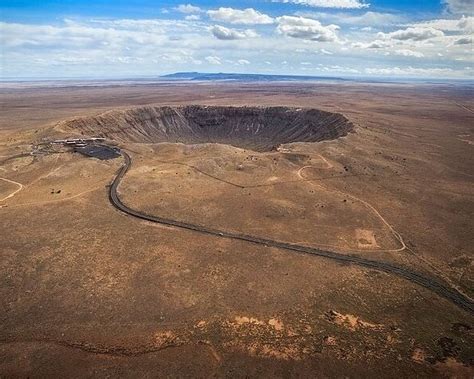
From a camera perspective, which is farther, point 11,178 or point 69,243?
point 11,178

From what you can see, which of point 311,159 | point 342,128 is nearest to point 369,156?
point 311,159

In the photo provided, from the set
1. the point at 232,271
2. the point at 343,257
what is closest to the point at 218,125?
the point at 343,257

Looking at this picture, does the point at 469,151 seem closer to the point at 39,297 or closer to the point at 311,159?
the point at 311,159

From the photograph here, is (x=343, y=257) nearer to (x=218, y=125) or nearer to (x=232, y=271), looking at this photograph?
(x=232, y=271)

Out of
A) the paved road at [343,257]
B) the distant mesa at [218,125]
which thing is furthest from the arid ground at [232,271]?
the distant mesa at [218,125]

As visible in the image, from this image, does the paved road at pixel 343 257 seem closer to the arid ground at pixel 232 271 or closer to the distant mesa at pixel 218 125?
the arid ground at pixel 232 271
